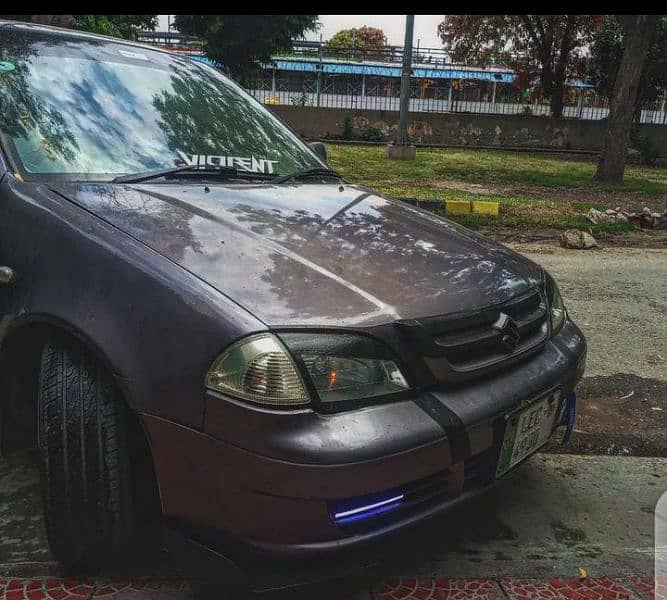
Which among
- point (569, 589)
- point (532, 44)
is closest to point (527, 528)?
point (569, 589)

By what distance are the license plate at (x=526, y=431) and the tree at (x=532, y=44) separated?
24.2m

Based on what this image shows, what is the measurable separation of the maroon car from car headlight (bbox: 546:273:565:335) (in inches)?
0.9

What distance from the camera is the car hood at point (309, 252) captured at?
1.74 meters

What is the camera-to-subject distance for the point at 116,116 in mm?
2514

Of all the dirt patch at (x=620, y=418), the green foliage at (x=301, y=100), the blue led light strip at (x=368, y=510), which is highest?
the green foliage at (x=301, y=100)

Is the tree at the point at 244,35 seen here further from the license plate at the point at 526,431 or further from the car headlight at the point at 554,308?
the license plate at the point at 526,431

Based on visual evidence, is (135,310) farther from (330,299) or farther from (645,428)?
(645,428)

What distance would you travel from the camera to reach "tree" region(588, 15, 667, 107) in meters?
20.6

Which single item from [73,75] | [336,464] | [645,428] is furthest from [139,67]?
[645,428]

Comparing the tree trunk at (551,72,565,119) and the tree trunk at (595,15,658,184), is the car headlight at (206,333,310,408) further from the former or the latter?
the tree trunk at (551,72,565,119)

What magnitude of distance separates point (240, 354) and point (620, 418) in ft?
7.78

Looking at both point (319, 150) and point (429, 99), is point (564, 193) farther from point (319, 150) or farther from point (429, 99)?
point (429, 99)

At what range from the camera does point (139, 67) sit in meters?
2.89

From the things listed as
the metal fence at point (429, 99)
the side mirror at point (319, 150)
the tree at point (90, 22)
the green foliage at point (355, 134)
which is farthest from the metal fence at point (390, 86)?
the side mirror at point (319, 150)
